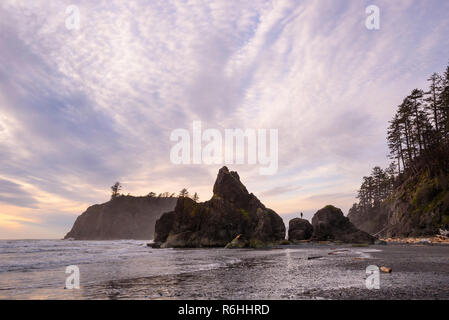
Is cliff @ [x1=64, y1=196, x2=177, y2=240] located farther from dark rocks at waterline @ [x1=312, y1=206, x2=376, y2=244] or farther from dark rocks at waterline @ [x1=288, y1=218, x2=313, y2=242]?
A: dark rocks at waterline @ [x1=312, y1=206, x2=376, y2=244]

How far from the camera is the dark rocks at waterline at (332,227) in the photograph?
57431mm

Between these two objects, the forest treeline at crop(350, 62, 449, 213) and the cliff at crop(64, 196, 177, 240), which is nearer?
the forest treeline at crop(350, 62, 449, 213)

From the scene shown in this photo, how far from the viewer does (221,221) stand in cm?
6322

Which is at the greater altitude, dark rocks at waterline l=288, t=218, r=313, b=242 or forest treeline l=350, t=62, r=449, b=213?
forest treeline l=350, t=62, r=449, b=213

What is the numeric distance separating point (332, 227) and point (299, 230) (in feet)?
28.1

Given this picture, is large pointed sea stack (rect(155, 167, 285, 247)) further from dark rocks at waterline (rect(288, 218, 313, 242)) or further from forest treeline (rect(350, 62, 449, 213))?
forest treeline (rect(350, 62, 449, 213))

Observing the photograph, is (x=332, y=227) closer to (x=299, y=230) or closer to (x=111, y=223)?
(x=299, y=230)

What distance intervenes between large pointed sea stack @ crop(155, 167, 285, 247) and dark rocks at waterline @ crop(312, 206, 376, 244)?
9071 mm

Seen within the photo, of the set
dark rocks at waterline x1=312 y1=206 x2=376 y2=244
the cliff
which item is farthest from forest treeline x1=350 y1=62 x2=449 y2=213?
the cliff

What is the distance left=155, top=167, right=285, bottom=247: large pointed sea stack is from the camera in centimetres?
6066

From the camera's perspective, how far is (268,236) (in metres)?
61.2
